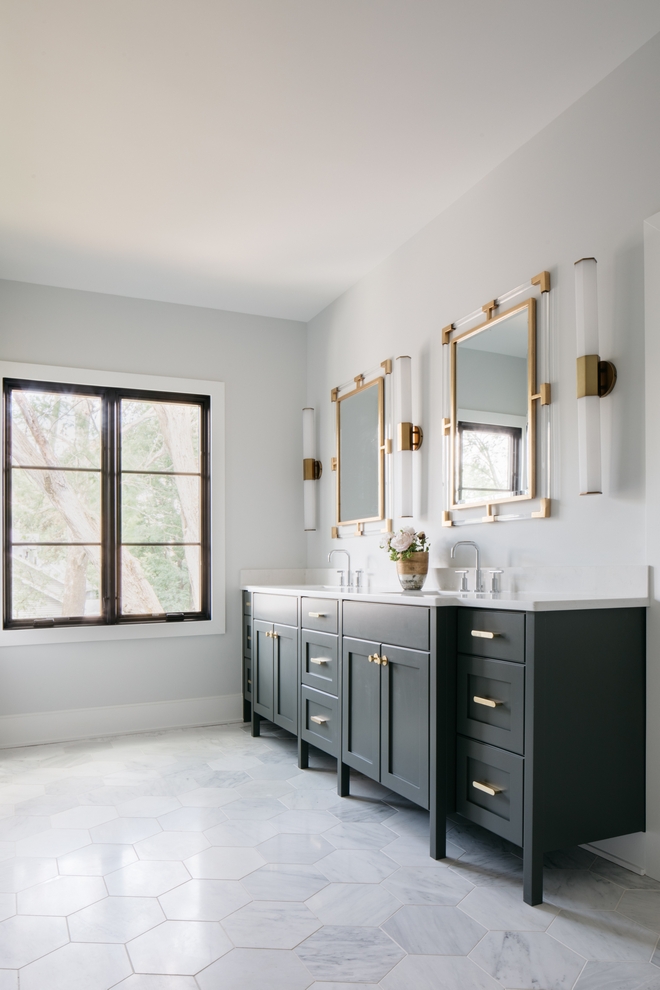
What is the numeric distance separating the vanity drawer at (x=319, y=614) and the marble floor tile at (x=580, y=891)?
1.27 m

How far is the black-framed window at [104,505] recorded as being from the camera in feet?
13.3

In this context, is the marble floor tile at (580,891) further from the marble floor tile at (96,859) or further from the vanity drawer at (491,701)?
the marble floor tile at (96,859)

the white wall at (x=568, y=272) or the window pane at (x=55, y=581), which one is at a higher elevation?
the white wall at (x=568, y=272)

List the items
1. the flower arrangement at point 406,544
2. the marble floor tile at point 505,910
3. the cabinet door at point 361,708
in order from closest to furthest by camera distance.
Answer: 1. the marble floor tile at point 505,910
2. the cabinet door at point 361,708
3. the flower arrangement at point 406,544

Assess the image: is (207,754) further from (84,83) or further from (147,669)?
(84,83)

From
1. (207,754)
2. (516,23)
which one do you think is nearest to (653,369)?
(516,23)

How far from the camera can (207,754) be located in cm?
368

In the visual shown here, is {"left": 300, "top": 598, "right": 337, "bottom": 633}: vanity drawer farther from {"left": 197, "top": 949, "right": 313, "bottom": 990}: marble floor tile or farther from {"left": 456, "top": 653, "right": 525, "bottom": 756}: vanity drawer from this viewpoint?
{"left": 197, "top": 949, "right": 313, "bottom": 990}: marble floor tile

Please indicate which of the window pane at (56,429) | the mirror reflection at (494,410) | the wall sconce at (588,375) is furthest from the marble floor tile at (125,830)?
the window pane at (56,429)

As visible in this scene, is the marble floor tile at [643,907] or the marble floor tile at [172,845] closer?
the marble floor tile at [643,907]

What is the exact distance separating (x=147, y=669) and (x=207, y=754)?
79 cm

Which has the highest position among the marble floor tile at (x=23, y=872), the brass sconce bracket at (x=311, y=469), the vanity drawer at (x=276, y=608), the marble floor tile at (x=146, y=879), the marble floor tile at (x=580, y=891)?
the brass sconce bracket at (x=311, y=469)

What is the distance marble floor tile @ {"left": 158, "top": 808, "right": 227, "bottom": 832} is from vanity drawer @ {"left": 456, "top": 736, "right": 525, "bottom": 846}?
3.15ft

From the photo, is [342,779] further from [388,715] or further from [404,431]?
[404,431]
